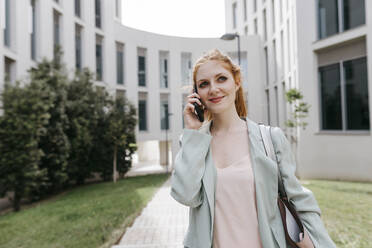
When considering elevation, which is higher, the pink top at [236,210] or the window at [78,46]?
the window at [78,46]

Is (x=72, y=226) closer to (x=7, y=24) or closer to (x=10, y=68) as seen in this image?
(x=10, y=68)

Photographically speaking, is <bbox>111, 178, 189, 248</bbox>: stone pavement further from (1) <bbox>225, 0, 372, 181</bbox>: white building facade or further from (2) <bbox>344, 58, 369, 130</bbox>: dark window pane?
(2) <bbox>344, 58, 369, 130</bbox>: dark window pane

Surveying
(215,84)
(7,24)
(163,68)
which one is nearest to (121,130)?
(7,24)

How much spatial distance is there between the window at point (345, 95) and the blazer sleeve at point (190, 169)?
39.5 ft

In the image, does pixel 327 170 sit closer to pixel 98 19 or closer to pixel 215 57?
pixel 215 57

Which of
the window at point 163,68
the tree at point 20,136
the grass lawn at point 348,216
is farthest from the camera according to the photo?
the window at point 163,68

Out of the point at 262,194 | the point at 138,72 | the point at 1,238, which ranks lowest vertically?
the point at 1,238

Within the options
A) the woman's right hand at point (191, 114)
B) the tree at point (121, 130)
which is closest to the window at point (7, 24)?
the tree at point (121, 130)

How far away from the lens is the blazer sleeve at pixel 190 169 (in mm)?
1439

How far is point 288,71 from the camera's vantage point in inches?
647

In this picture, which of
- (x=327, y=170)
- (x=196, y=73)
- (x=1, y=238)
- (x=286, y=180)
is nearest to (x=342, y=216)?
(x=286, y=180)

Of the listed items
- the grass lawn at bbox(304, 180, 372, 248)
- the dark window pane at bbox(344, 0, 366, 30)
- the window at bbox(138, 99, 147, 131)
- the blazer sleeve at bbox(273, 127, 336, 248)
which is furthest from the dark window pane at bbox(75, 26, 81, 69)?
the blazer sleeve at bbox(273, 127, 336, 248)

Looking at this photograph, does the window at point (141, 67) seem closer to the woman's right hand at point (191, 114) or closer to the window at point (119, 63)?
the window at point (119, 63)

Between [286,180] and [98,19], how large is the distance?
69.3 feet
